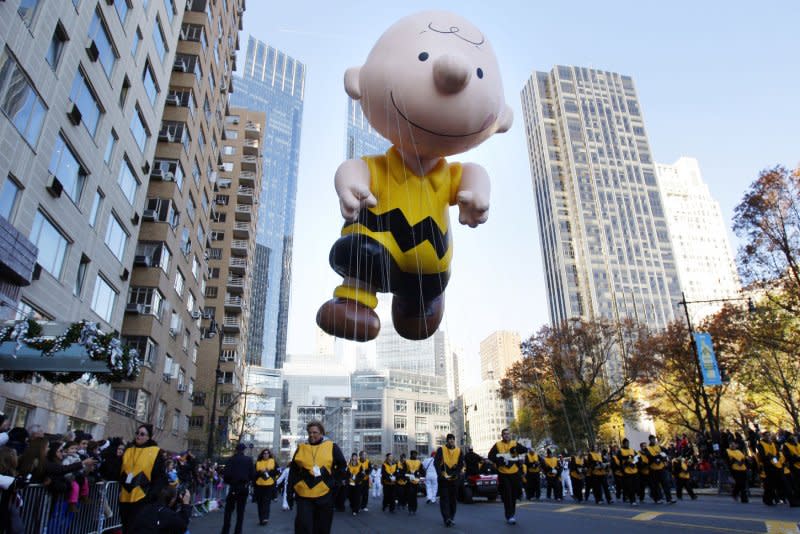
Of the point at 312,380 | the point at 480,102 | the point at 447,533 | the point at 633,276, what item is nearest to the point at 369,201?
the point at 480,102

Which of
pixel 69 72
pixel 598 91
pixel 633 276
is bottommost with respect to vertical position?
pixel 69 72

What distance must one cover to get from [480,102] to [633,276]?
11775cm

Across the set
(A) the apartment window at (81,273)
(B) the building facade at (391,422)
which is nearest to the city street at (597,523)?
(A) the apartment window at (81,273)

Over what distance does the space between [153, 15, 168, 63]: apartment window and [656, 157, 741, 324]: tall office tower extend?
471ft

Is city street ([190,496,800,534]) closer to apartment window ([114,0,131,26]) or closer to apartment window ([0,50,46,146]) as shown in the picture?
apartment window ([0,50,46,146])

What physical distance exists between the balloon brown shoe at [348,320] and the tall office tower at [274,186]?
11641cm

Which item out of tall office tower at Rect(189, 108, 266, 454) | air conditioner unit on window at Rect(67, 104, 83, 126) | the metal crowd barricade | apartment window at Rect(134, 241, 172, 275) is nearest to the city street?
the metal crowd barricade

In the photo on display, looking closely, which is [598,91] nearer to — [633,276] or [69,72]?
[633,276]

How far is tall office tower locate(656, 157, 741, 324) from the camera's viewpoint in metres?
150

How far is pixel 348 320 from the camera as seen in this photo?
562 cm

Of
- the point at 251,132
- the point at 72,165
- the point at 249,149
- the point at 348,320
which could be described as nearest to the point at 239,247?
the point at 249,149

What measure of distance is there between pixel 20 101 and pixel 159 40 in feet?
44.3

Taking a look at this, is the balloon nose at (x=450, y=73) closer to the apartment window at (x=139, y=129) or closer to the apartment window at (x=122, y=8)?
the apartment window at (x=122, y=8)

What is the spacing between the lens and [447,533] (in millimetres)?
9125
